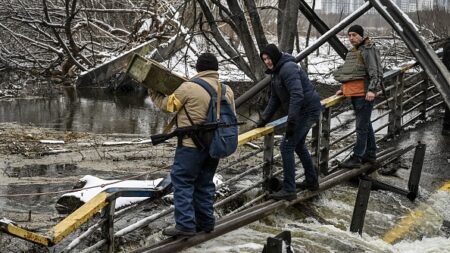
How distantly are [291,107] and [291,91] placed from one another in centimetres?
16

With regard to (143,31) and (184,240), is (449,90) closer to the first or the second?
(184,240)

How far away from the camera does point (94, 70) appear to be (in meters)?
20.2

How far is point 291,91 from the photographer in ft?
18.3

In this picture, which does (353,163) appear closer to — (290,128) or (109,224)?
(290,128)

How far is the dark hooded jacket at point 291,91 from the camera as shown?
557 cm

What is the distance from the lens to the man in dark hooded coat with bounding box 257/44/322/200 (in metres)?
5.58

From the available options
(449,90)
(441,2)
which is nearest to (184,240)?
(449,90)

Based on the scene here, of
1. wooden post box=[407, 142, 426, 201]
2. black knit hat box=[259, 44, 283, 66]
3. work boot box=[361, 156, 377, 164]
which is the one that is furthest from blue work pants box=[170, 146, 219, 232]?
wooden post box=[407, 142, 426, 201]

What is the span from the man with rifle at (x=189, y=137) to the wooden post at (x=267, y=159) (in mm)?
1345

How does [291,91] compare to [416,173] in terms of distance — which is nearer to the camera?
[291,91]

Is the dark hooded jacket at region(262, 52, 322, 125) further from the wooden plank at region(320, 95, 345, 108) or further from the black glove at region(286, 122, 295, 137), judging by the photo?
the wooden plank at region(320, 95, 345, 108)

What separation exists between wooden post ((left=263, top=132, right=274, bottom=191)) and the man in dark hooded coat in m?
0.20

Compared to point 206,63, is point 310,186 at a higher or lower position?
lower

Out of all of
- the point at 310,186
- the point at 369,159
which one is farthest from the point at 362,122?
the point at 310,186
